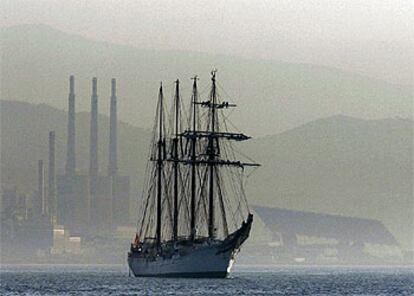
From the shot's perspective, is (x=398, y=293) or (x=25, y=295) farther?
(x=398, y=293)

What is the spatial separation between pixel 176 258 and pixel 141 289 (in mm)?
29086

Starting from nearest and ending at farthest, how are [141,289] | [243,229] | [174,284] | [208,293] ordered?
[208,293] < [141,289] < [174,284] < [243,229]

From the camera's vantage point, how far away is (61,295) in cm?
16075

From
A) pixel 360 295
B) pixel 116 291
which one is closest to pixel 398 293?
pixel 360 295

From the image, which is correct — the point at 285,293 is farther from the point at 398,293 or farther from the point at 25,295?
the point at 25,295

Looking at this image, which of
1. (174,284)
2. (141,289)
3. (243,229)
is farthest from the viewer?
(243,229)

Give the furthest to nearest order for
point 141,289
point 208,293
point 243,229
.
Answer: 1. point 243,229
2. point 141,289
3. point 208,293

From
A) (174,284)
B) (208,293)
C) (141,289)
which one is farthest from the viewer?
(174,284)

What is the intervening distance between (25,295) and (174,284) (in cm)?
2503

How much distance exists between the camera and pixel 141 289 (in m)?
168

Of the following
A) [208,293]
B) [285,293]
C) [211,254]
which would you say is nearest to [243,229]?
[211,254]

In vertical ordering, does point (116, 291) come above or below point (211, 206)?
below

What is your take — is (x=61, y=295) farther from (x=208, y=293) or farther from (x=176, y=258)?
(x=176, y=258)

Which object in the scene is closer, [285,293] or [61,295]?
[61,295]
